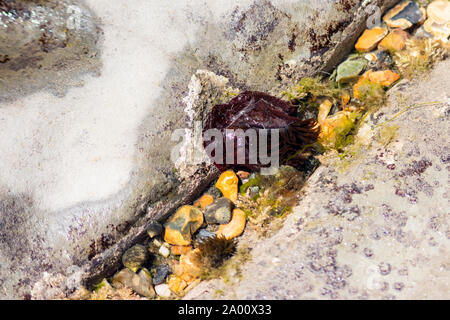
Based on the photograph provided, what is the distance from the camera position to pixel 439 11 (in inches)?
209

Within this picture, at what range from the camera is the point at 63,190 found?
4.17 metres

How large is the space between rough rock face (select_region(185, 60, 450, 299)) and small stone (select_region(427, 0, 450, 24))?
1.28 metres

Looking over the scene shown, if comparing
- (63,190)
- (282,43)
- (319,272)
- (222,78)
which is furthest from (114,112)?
(319,272)

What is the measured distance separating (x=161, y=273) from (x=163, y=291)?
0.79ft

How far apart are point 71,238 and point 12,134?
1454mm

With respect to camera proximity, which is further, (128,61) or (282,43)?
(282,43)

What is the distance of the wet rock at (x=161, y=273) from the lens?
4.75m

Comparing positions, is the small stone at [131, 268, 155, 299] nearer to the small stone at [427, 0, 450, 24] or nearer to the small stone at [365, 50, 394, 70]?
the small stone at [365, 50, 394, 70]

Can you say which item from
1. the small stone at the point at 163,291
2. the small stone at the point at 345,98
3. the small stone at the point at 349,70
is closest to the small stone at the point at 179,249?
the small stone at the point at 163,291

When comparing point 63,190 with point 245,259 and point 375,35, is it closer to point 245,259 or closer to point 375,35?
point 245,259

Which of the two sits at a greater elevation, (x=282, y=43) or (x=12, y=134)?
(x=282, y=43)

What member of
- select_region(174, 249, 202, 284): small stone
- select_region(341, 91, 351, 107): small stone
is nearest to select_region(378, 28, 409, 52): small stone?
select_region(341, 91, 351, 107): small stone

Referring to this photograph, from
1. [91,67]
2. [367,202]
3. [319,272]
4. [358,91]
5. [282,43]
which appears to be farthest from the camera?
[358,91]

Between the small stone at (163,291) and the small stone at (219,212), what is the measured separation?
1048mm
